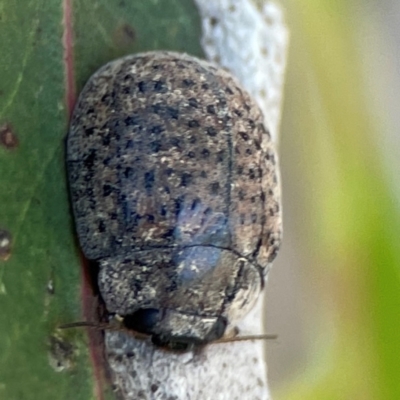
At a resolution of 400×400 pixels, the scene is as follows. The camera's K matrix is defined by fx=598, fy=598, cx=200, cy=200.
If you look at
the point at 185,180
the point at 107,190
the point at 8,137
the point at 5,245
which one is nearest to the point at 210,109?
the point at 185,180

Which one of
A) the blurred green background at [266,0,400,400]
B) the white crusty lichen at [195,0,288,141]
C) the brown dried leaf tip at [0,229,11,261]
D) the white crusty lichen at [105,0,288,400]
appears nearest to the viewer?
the brown dried leaf tip at [0,229,11,261]

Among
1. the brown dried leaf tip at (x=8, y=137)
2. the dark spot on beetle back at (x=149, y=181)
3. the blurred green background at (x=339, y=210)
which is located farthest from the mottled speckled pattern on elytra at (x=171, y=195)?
the blurred green background at (x=339, y=210)

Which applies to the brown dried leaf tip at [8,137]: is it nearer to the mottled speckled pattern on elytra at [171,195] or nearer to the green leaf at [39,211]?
the green leaf at [39,211]

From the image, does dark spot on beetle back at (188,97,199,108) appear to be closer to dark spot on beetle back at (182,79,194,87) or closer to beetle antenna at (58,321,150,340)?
dark spot on beetle back at (182,79,194,87)

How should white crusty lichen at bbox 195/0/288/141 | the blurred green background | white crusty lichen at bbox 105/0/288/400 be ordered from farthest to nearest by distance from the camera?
the blurred green background, white crusty lichen at bbox 195/0/288/141, white crusty lichen at bbox 105/0/288/400

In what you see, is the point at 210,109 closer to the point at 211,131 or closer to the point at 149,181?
the point at 211,131

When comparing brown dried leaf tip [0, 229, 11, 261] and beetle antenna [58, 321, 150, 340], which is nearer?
brown dried leaf tip [0, 229, 11, 261]

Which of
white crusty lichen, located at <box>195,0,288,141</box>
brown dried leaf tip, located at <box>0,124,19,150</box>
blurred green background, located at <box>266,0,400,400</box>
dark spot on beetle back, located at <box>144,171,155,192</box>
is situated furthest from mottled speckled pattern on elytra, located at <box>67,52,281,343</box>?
blurred green background, located at <box>266,0,400,400</box>
